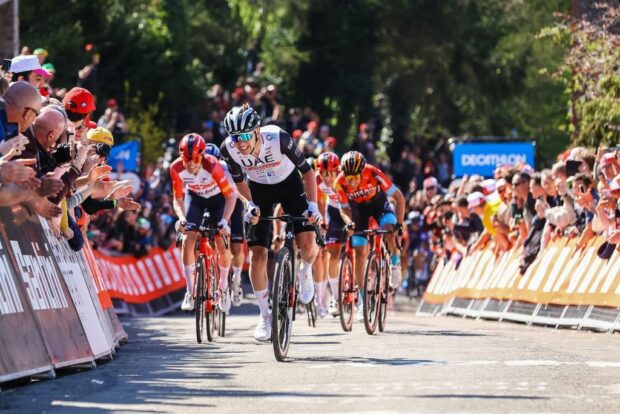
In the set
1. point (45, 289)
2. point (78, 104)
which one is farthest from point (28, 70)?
point (45, 289)

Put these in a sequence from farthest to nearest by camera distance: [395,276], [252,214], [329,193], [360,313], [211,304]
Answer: [329,193]
[395,276]
[360,313]
[211,304]
[252,214]

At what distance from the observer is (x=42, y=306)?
12.7m

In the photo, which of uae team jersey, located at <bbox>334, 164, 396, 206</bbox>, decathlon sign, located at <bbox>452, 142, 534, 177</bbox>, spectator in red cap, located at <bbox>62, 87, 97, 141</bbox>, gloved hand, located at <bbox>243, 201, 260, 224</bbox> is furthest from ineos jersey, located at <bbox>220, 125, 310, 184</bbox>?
decathlon sign, located at <bbox>452, 142, 534, 177</bbox>

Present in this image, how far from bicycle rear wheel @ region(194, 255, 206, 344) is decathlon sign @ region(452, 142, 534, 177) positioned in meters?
17.3

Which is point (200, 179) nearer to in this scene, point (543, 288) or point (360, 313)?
point (360, 313)

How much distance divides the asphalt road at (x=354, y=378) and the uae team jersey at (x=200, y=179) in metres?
→ 2.33

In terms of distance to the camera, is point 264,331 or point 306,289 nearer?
point 264,331

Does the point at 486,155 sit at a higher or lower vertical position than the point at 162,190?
lower

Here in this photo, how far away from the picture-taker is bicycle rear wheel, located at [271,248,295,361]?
44.8ft

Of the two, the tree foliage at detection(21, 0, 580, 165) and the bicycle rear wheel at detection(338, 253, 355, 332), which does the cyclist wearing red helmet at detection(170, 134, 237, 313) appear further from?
the tree foliage at detection(21, 0, 580, 165)

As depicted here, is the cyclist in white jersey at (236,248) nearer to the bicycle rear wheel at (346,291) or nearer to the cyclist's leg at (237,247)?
the cyclist's leg at (237,247)

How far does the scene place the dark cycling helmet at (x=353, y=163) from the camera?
19.0m

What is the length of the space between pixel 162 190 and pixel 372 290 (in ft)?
53.7

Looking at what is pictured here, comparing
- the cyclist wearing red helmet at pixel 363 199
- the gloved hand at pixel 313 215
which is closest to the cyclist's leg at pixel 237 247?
the cyclist wearing red helmet at pixel 363 199
